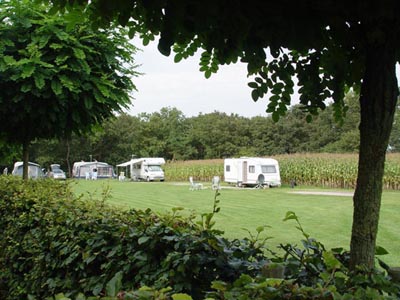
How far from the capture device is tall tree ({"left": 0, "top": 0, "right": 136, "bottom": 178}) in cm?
579

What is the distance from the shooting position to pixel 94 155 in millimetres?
63000

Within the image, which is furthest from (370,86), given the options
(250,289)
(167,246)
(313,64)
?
(167,246)

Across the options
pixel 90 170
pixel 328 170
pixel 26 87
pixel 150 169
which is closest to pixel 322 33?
pixel 26 87

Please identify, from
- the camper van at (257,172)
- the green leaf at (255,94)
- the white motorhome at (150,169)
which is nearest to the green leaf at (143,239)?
the green leaf at (255,94)

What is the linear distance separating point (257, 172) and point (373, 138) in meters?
27.7

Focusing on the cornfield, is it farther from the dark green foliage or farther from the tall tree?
the dark green foliage

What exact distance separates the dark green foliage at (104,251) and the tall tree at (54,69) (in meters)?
1.61

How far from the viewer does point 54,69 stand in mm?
5793

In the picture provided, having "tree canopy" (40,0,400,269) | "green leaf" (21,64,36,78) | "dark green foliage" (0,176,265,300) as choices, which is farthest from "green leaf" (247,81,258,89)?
"green leaf" (21,64,36,78)

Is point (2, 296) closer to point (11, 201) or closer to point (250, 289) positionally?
point (11, 201)

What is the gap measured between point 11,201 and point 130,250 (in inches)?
135

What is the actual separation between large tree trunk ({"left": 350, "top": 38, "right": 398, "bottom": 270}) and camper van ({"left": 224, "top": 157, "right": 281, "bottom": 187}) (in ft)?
89.4

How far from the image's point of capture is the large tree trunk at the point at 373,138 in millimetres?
1895

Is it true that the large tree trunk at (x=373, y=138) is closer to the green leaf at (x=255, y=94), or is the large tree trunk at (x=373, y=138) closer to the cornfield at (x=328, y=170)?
the green leaf at (x=255, y=94)
